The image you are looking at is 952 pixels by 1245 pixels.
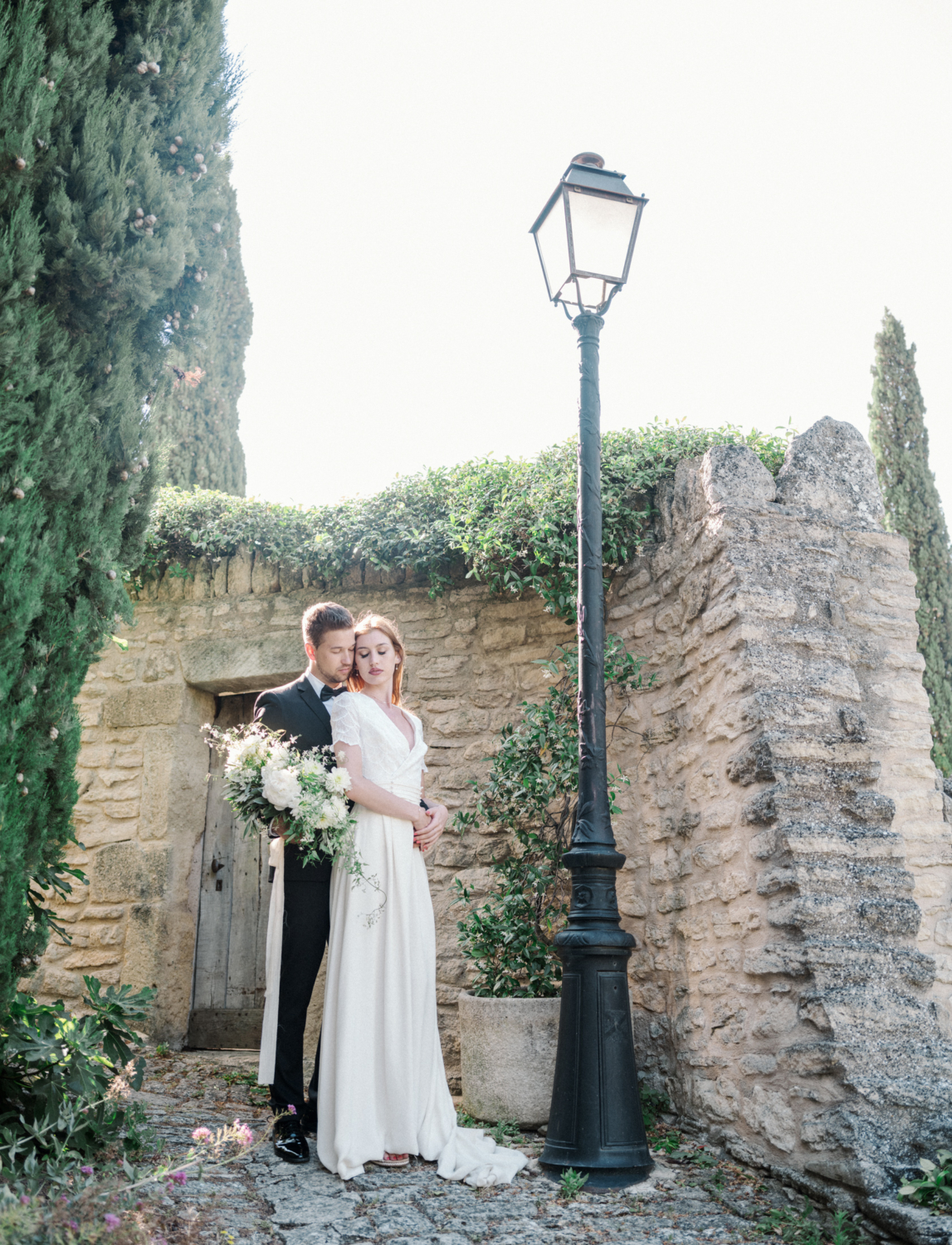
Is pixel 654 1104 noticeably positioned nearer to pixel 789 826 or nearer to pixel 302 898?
pixel 789 826

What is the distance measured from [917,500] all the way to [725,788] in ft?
25.7

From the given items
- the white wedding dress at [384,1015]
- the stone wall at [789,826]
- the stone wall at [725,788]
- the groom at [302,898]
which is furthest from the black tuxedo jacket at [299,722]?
the stone wall at [789,826]

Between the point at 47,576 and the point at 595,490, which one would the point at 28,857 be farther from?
the point at 595,490

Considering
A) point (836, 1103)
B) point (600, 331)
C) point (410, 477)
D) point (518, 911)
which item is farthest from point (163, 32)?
point (836, 1103)

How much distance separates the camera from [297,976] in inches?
133

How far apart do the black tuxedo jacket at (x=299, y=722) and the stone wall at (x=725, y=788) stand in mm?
1396

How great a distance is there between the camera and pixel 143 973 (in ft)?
16.4

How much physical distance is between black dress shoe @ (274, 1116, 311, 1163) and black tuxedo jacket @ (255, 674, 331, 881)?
0.84 m

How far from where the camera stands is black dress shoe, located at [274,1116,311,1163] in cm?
314

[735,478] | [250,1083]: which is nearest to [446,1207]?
[250,1083]

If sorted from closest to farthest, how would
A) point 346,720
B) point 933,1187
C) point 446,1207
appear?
1. point 933,1187
2. point 446,1207
3. point 346,720

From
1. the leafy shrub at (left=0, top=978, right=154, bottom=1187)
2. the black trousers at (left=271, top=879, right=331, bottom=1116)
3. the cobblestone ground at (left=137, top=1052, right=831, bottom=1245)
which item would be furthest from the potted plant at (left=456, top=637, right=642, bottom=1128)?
the leafy shrub at (left=0, top=978, right=154, bottom=1187)

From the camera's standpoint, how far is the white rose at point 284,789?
3.19 metres

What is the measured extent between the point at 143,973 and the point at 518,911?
7.29 feet
